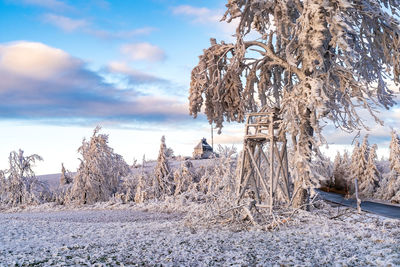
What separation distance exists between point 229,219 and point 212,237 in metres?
1.73

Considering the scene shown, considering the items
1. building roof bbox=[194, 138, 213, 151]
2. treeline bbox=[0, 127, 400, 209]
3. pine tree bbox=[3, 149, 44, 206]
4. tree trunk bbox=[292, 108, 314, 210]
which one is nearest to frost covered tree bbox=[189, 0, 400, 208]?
tree trunk bbox=[292, 108, 314, 210]

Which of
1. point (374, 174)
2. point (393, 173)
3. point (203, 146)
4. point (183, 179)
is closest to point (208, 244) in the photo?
point (183, 179)

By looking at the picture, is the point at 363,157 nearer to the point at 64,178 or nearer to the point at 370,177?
the point at 370,177

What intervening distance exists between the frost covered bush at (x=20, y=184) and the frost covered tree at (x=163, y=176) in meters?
7.18

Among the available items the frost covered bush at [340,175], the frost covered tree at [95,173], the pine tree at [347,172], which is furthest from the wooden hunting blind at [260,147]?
the frost covered bush at [340,175]

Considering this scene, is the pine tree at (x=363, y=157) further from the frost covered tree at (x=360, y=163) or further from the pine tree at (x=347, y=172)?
the pine tree at (x=347, y=172)

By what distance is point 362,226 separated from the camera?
1074 centimetres

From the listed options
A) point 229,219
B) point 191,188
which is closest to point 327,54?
point 229,219

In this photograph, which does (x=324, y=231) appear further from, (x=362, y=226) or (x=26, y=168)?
(x=26, y=168)

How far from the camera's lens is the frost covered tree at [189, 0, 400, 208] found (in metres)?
11.8

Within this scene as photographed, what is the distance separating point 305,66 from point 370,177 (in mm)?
22416

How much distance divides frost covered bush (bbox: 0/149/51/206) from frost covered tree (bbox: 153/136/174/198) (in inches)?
283

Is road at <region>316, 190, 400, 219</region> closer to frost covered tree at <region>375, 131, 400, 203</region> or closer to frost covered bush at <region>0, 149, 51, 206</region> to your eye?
frost covered tree at <region>375, 131, 400, 203</region>

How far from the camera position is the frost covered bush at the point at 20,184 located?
917 inches
